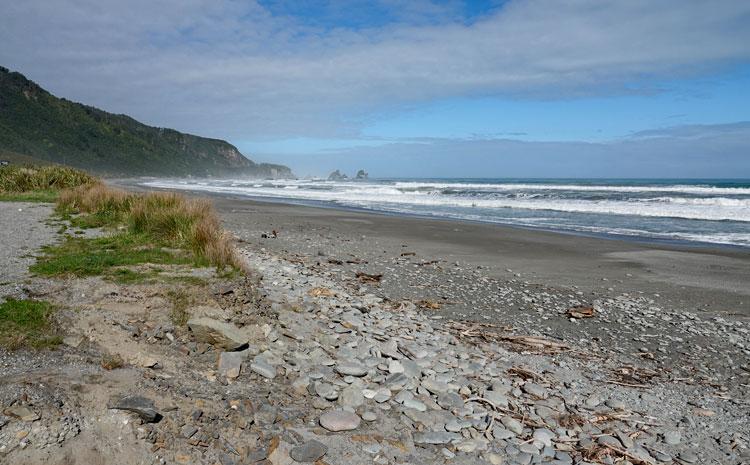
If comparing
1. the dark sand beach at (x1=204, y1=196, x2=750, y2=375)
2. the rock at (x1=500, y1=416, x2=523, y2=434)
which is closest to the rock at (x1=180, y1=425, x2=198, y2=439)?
the rock at (x1=500, y1=416, x2=523, y2=434)

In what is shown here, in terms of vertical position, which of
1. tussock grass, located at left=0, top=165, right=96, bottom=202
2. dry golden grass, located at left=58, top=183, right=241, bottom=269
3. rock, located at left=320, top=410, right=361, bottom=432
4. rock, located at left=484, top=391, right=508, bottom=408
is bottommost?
rock, located at left=484, top=391, right=508, bottom=408

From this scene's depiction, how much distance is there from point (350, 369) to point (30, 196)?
17588 mm

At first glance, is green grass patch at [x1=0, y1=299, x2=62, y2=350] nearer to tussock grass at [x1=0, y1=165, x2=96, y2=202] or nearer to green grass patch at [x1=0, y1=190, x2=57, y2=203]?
green grass patch at [x1=0, y1=190, x2=57, y2=203]

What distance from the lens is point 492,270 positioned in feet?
35.7

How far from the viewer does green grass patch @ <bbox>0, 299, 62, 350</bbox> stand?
14.0 feet

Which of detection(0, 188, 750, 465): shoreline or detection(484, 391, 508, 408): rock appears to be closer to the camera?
detection(0, 188, 750, 465): shoreline

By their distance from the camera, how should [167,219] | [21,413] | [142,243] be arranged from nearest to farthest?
1. [21,413]
2. [142,243]
3. [167,219]

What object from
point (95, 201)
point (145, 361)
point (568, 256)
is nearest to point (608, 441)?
point (145, 361)

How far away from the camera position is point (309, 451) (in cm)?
354

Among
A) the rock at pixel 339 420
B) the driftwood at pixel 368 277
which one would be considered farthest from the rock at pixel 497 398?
the driftwood at pixel 368 277

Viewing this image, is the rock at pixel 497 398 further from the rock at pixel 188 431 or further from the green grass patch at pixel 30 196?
the green grass patch at pixel 30 196

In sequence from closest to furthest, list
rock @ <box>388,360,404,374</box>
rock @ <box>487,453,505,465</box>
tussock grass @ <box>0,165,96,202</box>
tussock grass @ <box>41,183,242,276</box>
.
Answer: rock @ <box>487,453,505,465</box> < rock @ <box>388,360,404,374</box> < tussock grass @ <box>41,183,242,276</box> < tussock grass @ <box>0,165,96,202</box>

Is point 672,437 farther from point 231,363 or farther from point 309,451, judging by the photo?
point 231,363

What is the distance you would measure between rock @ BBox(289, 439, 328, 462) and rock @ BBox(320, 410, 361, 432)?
10.3 inches
